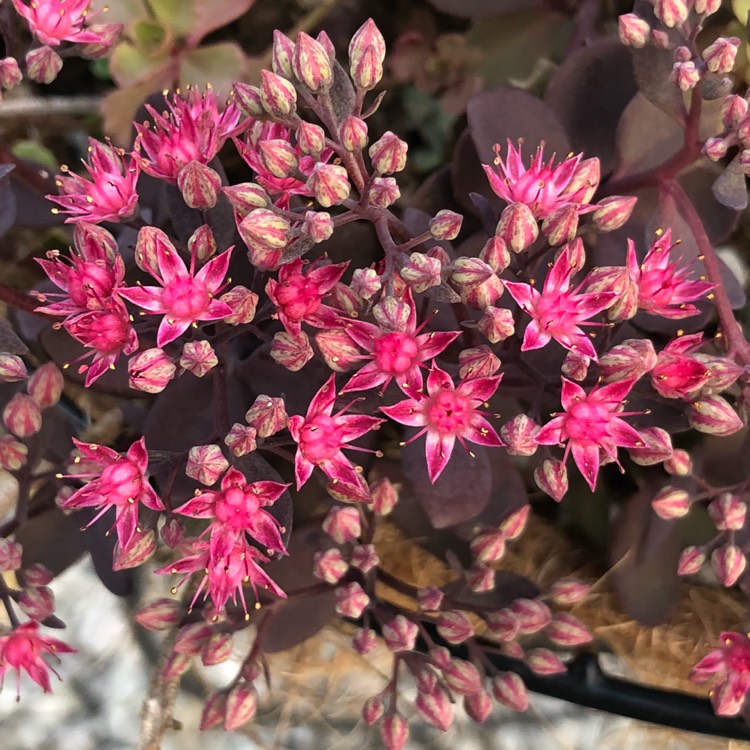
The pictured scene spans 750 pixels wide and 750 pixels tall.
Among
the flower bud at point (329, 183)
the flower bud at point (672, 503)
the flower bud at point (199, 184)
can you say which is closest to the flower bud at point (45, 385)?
the flower bud at point (199, 184)

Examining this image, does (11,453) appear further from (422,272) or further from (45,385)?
(422,272)

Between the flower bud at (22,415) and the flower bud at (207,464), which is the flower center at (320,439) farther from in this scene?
the flower bud at (22,415)

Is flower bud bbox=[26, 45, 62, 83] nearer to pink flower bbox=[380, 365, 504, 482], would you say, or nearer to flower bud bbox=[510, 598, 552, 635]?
pink flower bbox=[380, 365, 504, 482]

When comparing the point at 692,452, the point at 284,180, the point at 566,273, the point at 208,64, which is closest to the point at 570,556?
the point at 692,452

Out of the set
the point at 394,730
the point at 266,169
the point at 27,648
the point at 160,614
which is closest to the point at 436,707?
the point at 394,730

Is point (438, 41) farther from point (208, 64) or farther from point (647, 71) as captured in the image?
point (647, 71)
